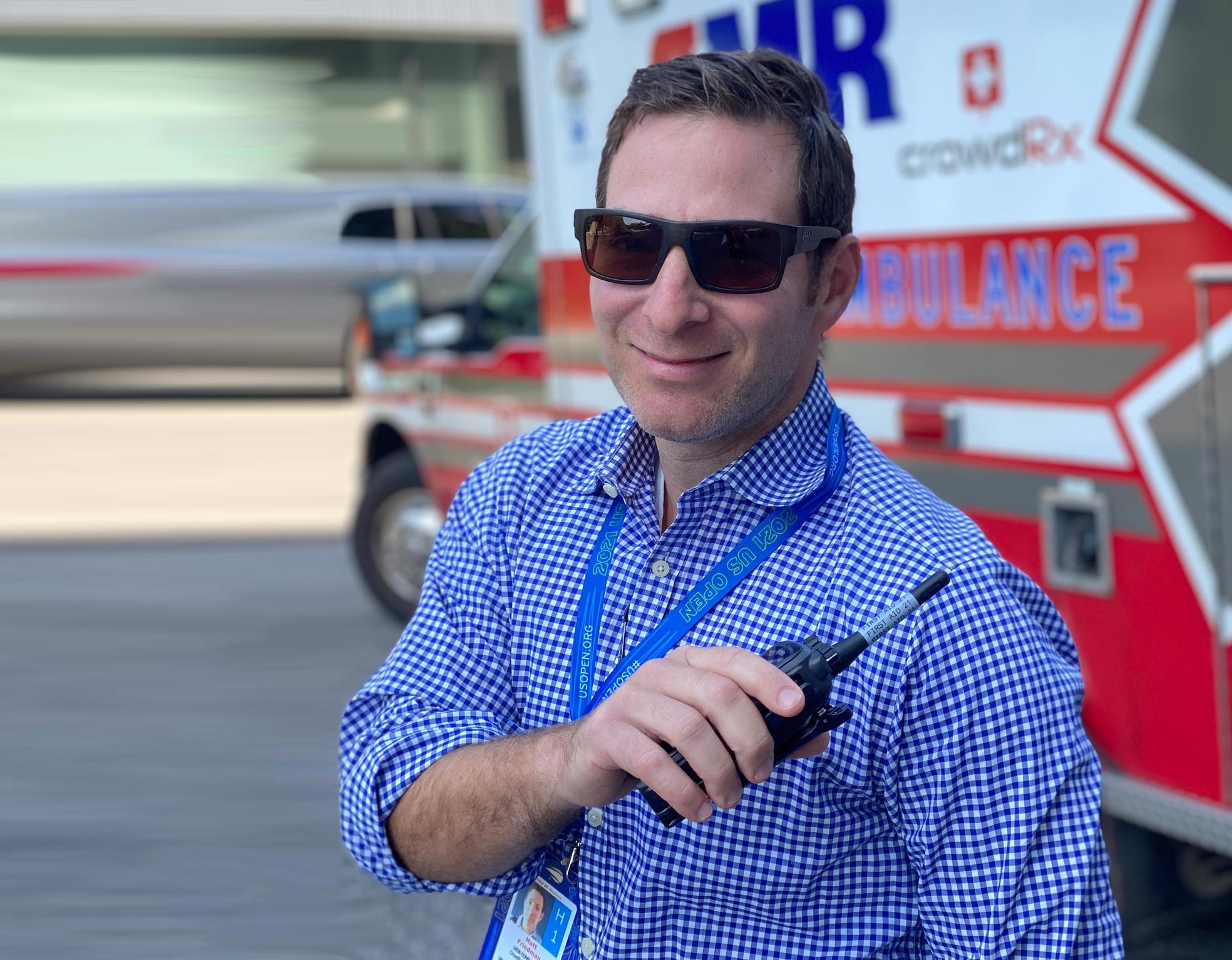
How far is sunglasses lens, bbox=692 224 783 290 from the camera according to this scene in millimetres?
1552

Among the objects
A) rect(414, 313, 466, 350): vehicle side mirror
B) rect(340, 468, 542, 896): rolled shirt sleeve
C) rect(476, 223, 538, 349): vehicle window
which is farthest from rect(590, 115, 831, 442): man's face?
rect(414, 313, 466, 350): vehicle side mirror

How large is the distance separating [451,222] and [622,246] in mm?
12218

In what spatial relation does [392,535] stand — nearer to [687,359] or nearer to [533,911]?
[533,911]

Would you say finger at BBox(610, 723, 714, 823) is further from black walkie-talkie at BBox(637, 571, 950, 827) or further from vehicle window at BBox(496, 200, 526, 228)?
vehicle window at BBox(496, 200, 526, 228)

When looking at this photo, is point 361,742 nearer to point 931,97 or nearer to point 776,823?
point 776,823

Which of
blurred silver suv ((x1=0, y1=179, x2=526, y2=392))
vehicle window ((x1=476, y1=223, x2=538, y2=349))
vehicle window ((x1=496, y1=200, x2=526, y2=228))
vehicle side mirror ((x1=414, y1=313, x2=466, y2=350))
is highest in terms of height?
vehicle window ((x1=476, y1=223, x2=538, y2=349))

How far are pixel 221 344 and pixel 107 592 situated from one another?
245 inches

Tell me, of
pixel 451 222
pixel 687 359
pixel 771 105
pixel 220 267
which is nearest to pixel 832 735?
pixel 687 359

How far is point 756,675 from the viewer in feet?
4.08

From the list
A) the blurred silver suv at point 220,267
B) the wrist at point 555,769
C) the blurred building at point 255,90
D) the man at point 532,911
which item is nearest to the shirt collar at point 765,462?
the wrist at point 555,769

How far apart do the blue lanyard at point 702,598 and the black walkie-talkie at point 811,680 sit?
0.83ft

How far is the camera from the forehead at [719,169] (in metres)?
1.56

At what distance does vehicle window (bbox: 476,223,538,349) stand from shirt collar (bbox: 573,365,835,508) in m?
4.26

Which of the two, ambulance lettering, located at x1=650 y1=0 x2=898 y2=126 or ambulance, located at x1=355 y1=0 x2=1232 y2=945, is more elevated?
ambulance lettering, located at x1=650 y1=0 x2=898 y2=126
